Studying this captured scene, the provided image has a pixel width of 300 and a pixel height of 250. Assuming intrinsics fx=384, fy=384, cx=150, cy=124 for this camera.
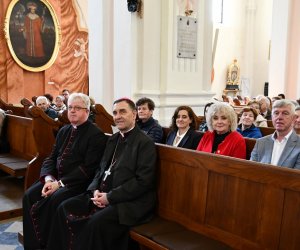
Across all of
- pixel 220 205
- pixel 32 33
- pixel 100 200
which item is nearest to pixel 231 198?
pixel 220 205

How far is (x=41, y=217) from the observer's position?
3.30m

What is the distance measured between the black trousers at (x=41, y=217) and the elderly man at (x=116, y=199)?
18cm

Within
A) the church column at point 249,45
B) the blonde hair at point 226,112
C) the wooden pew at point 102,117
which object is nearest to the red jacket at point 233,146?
the blonde hair at point 226,112

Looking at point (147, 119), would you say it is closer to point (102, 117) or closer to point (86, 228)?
point (102, 117)

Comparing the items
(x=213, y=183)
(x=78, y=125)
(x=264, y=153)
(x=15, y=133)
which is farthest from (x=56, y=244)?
(x=15, y=133)

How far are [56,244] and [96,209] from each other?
1.49 feet

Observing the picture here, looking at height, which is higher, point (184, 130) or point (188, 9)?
point (188, 9)

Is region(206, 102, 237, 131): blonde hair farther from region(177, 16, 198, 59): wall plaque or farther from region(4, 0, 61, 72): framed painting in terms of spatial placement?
region(4, 0, 61, 72): framed painting

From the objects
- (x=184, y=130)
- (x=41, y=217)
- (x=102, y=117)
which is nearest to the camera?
(x=41, y=217)

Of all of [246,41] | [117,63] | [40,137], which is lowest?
[40,137]

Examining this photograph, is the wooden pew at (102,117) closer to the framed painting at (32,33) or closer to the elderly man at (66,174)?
the elderly man at (66,174)

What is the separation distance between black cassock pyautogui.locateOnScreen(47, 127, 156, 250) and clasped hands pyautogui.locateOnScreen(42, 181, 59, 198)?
0.31 m

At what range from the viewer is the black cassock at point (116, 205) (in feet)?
8.87

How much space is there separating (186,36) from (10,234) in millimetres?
4090
